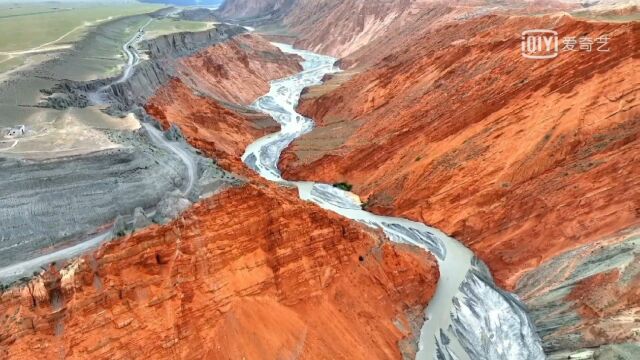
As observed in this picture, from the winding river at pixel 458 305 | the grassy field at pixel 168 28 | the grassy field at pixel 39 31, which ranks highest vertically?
the grassy field at pixel 39 31

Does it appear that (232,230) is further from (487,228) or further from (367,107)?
(367,107)

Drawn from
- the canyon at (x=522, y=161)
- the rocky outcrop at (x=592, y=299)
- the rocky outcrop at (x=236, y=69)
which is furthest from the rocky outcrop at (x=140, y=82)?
the rocky outcrop at (x=592, y=299)

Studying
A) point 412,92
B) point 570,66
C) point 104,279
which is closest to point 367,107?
point 412,92

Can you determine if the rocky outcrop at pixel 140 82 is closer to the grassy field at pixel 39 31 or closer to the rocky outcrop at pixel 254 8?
the grassy field at pixel 39 31

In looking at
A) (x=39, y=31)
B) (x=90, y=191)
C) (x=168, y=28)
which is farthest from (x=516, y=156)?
(x=168, y=28)

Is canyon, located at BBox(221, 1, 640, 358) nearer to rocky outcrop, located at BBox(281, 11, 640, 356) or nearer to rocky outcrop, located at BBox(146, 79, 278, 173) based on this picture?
rocky outcrop, located at BBox(281, 11, 640, 356)

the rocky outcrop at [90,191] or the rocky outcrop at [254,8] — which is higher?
the rocky outcrop at [90,191]
